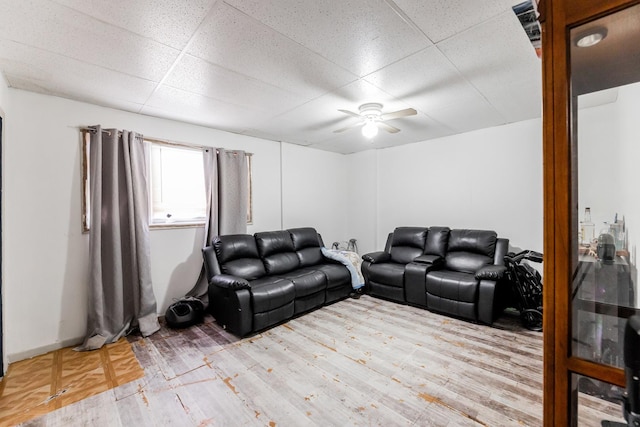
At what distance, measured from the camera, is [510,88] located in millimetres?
2654

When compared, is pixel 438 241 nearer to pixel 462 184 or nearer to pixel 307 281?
pixel 462 184

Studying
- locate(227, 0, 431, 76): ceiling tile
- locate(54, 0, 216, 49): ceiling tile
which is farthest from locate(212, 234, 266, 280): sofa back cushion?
locate(227, 0, 431, 76): ceiling tile

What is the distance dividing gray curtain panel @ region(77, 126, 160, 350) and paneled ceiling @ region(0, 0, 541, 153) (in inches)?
20.4

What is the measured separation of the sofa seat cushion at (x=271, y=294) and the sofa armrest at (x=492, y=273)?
2.17 meters

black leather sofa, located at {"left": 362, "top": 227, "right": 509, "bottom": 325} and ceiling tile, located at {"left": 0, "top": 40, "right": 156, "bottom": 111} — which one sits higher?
ceiling tile, located at {"left": 0, "top": 40, "right": 156, "bottom": 111}

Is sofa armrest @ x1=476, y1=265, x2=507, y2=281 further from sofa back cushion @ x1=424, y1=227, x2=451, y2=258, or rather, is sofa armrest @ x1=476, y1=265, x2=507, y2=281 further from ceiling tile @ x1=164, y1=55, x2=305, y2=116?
ceiling tile @ x1=164, y1=55, x2=305, y2=116

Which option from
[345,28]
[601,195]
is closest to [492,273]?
[601,195]

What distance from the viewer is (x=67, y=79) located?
7.66ft

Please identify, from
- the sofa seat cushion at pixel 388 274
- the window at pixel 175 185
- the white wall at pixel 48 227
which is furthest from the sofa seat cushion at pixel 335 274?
the white wall at pixel 48 227

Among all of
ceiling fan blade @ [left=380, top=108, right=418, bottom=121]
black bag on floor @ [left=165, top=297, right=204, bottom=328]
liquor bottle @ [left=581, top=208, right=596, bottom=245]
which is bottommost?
black bag on floor @ [left=165, top=297, right=204, bottom=328]

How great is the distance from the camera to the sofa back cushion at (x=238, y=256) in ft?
11.2

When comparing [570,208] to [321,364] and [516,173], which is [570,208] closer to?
[321,364]

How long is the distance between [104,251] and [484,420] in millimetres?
3673

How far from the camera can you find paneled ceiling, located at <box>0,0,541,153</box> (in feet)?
5.19
